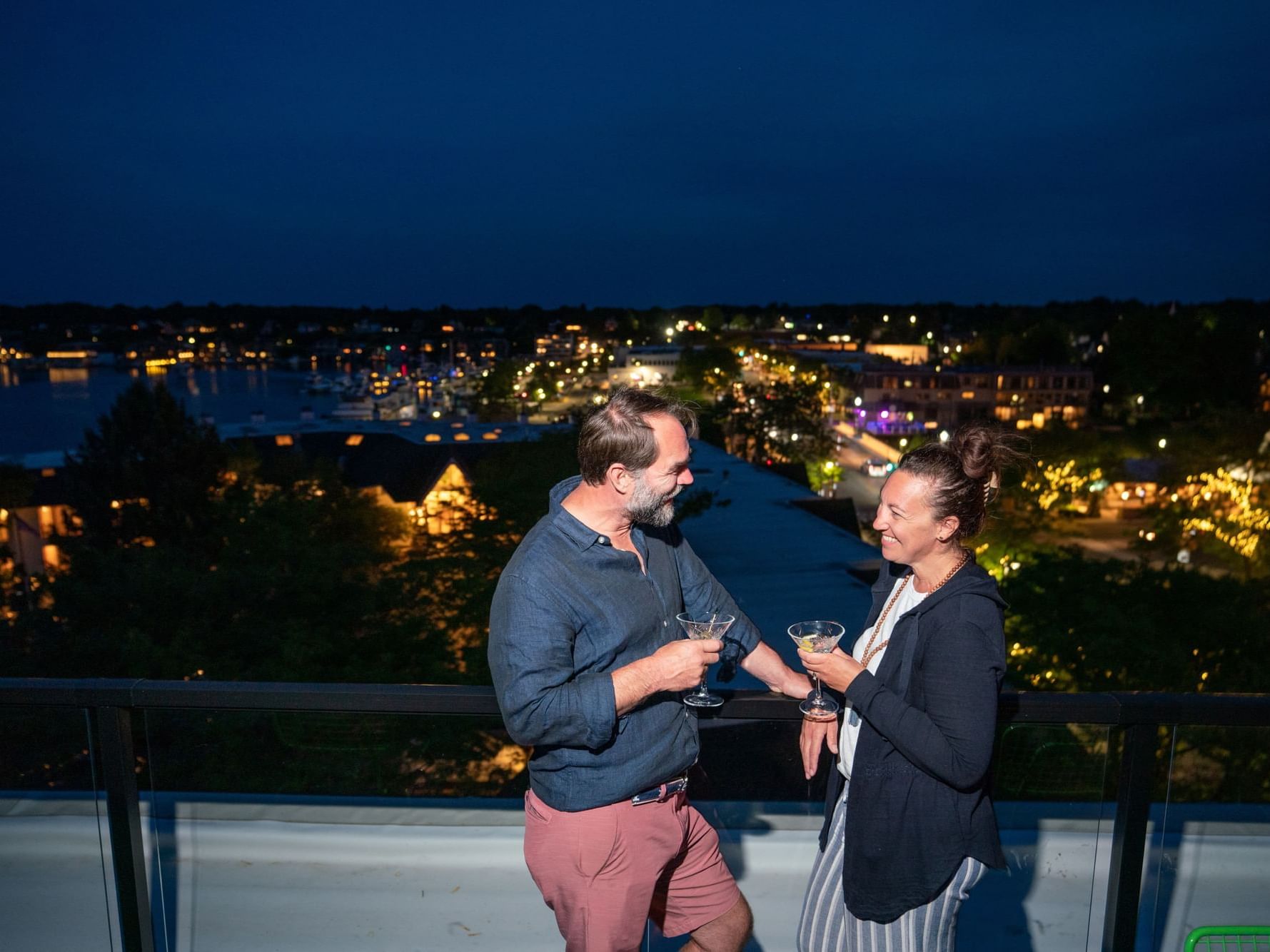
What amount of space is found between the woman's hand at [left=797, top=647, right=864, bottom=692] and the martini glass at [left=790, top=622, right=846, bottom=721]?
0.03 metres

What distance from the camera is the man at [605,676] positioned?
6.20 feet

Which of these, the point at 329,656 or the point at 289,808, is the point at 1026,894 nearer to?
the point at 289,808

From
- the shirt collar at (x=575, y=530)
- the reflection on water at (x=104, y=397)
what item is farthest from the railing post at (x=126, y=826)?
the reflection on water at (x=104, y=397)

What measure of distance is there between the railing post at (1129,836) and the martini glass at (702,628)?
114 cm

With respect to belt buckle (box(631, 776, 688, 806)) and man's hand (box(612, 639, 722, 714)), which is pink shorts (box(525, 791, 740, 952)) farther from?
man's hand (box(612, 639, 722, 714))

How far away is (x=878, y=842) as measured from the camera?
191 cm

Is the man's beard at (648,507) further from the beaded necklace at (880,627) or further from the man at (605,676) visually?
the beaded necklace at (880,627)

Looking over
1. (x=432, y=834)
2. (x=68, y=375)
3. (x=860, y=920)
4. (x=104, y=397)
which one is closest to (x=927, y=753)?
(x=860, y=920)

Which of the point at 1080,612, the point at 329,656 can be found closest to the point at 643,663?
the point at 329,656

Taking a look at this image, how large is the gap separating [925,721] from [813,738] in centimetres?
63

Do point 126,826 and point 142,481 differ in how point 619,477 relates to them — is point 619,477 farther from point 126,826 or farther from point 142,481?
point 142,481

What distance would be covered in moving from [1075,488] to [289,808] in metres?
38.1

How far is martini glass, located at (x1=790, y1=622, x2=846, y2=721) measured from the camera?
2.09 m

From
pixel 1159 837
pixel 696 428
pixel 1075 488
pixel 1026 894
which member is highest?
pixel 696 428
